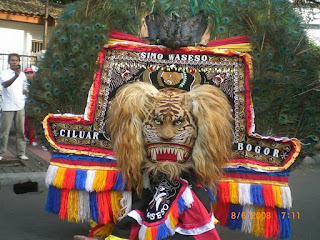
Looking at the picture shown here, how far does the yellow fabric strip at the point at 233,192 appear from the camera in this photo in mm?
3314

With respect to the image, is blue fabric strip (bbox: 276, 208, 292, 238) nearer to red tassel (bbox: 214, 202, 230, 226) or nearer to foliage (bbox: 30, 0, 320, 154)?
red tassel (bbox: 214, 202, 230, 226)

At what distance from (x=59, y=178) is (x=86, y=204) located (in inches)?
11.6

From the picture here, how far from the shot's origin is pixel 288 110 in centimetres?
337

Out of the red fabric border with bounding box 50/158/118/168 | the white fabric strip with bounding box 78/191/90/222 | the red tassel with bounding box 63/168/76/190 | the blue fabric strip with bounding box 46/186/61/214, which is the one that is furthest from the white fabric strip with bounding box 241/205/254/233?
the blue fabric strip with bounding box 46/186/61/214

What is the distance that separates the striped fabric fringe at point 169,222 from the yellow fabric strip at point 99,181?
0.39m

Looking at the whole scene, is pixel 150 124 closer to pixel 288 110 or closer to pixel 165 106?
pixel 165 106

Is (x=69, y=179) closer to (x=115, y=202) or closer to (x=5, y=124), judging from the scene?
(x=115, y=202)

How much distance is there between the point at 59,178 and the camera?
Answer: 10.9 ft

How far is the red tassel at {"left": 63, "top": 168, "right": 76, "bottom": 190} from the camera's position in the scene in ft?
10.8

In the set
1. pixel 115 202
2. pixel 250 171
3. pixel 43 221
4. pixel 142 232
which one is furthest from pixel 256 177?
pixel 43 221

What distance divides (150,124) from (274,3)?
4.86 ft

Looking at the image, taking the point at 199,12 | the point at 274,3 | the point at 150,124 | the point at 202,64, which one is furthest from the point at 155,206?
the point at 274,3

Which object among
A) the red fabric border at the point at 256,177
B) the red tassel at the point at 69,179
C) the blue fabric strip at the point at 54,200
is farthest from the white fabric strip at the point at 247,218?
the blue fabric strip at the point at 54,200

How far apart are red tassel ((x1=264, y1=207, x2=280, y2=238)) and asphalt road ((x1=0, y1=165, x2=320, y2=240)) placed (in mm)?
981
